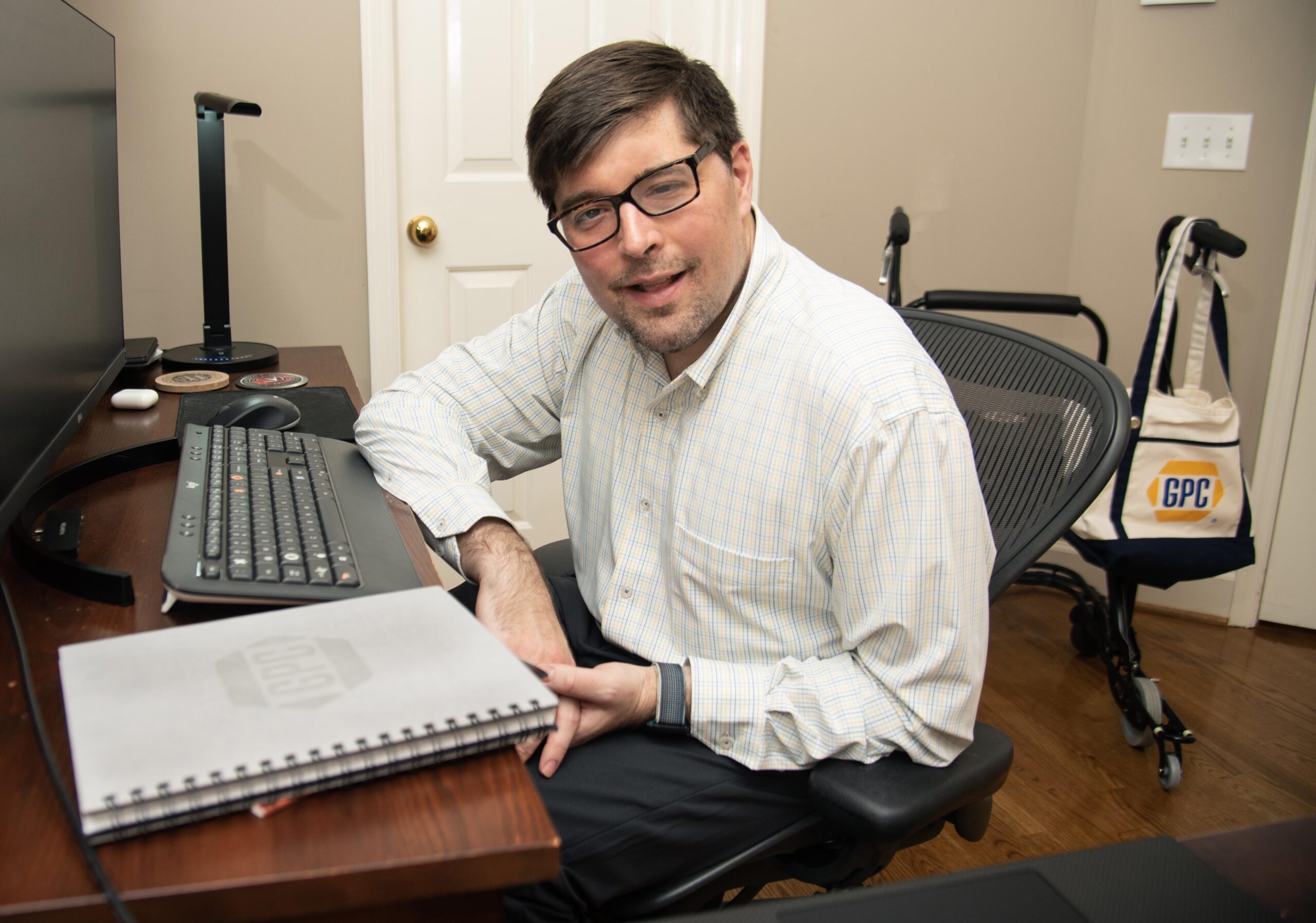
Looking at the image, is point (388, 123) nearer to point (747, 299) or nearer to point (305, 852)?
point (747, 299)

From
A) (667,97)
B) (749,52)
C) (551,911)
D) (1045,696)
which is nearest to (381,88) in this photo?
(749,52)

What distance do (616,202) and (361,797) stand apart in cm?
66

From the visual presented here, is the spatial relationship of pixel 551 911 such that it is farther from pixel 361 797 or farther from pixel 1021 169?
pixel 1021 169

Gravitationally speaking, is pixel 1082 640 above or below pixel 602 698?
below

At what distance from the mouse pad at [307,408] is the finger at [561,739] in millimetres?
510

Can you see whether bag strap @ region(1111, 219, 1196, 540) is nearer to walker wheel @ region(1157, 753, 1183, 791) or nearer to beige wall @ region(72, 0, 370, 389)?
walker wheel @ region(1157, 753, 1183, 791)

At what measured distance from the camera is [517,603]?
0.91 meters

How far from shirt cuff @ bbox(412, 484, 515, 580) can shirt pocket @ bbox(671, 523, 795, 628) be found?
0.19m

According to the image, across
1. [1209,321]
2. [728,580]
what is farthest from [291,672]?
[1209,321]

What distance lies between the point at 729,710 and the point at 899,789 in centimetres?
17

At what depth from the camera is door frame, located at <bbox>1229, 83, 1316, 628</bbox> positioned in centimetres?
232

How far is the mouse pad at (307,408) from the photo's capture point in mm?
1224

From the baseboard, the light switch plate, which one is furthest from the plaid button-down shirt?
the light switch plate

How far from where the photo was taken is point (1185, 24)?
2449mm
